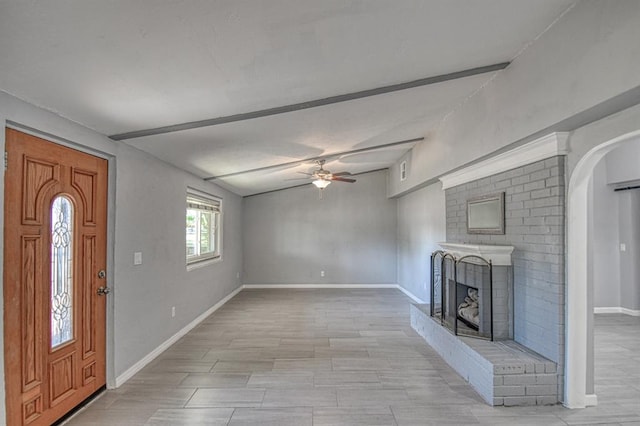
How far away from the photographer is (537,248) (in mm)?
2926

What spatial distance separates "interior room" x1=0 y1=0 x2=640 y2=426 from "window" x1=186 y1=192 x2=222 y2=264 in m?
0.57

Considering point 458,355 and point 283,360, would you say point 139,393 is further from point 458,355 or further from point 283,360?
point 458,355

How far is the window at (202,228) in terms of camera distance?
17.4ft

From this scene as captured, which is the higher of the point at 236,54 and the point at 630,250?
the point at 236,54

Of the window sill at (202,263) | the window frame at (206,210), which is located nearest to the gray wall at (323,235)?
the window frame at (206,210)

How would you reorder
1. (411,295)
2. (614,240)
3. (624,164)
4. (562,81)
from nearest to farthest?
(562,81) → (624,164) → (614,240) → (411,295)

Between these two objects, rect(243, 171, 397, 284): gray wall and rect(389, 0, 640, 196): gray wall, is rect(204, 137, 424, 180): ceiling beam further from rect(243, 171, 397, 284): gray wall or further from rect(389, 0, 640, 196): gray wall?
rect(243, 171, 397, 284): gray wall

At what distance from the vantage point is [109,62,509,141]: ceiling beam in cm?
287


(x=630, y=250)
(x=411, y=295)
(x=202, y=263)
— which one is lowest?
(x=411, y=295)

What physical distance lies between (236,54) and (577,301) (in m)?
3.02

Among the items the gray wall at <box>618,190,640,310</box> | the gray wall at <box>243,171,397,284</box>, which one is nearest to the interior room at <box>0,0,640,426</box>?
the gray wall at <box>618,190,640,310</box>

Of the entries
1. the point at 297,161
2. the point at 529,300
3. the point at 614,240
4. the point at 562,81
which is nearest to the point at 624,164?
the point at 614,240

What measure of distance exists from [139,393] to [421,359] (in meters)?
2.75

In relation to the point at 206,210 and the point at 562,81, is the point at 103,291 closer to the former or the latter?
the point at 206,210
